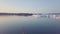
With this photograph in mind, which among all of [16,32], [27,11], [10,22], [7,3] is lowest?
[16,32]

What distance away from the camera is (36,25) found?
1226 millimetres

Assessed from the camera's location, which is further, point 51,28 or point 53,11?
point 51,28

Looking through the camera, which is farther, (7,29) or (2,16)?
(7,29)

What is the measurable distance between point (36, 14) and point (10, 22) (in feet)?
1.24

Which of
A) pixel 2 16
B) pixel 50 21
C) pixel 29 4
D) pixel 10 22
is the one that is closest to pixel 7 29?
pixel 10 22

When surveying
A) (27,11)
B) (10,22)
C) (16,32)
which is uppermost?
(27,11)

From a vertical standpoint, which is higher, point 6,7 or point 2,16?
point 6,7

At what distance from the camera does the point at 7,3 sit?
1.12m

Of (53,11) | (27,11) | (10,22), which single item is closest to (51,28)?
(53,11)

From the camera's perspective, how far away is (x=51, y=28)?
47.2 inches

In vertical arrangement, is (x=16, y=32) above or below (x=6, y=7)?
below

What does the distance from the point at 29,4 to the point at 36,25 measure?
1.01 feet

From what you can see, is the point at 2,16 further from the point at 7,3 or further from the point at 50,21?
the point at 50,21

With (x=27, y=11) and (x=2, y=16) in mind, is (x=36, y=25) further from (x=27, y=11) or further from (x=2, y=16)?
(x=2, y=16)
